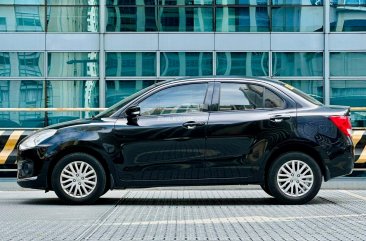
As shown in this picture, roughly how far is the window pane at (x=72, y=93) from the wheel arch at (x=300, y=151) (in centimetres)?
1876

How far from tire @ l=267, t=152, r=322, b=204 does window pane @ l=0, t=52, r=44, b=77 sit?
19.6 m

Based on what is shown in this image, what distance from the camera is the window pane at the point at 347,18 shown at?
96.8 ft

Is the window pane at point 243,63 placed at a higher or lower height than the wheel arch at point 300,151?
higher

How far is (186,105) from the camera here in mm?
10938

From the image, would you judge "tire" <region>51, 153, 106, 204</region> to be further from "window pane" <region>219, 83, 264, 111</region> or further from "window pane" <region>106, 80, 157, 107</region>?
"window pane" <region>106, 80, 157, 107</region>

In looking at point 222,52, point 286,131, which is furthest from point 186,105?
point 222,52

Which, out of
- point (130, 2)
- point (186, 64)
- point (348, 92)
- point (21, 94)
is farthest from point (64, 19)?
point (348, 92)

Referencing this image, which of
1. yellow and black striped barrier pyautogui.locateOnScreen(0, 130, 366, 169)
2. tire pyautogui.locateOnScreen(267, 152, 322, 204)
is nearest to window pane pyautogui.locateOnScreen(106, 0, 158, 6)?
yellow and black striped barrier pyautogui.locateOnScreen(0, 130, 366, 169)

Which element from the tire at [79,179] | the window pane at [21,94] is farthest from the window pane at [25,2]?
the tire at [79,179]

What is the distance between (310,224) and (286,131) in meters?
2.39

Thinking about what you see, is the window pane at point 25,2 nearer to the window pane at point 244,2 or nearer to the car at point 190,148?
the window pane at point 244,2

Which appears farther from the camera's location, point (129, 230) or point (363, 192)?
point (363, 192)

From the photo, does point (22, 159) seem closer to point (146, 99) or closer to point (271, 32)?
point (146, 99)

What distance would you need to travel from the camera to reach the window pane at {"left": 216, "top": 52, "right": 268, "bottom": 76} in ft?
97.0
